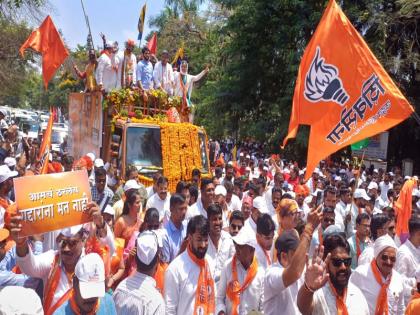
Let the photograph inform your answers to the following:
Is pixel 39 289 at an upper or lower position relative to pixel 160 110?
lower

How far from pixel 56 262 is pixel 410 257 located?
330cm

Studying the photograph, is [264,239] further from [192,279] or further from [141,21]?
[141,21]

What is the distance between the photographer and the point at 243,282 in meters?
4.05

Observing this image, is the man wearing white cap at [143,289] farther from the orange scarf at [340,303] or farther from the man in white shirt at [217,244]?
the man in white shirt at [217,244]

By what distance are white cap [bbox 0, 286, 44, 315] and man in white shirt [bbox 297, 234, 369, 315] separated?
1517mm

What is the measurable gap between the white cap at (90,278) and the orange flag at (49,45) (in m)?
9.33

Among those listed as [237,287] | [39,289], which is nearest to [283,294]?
[237,287]

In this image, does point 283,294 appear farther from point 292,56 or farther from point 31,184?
point 292,56

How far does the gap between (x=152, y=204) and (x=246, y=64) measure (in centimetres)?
1833

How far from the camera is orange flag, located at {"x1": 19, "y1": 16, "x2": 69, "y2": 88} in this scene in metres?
11.5

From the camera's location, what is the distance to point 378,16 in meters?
20.3

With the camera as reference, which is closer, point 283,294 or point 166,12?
point 283,294

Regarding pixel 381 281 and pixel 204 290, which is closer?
pixel 204 290

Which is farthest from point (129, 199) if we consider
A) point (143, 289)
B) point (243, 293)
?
point (143, 289)
